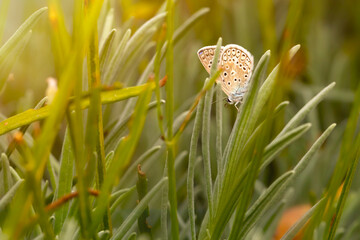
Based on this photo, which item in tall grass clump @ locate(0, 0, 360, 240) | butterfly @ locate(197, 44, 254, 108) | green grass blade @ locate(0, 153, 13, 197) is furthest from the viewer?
butterfly @ locate(197, 44, 254, 108)

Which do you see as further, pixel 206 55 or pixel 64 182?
pixel 206 55

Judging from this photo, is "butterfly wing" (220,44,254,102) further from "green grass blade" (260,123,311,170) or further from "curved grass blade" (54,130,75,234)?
"curved grass blade" (54,130,75,234)

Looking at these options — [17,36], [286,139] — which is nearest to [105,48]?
[17,36]

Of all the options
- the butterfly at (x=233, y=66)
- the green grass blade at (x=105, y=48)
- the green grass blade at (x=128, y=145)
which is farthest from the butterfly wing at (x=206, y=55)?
the green grass blade at (x=128, y=145)

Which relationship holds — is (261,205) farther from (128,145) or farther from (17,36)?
(17,36)

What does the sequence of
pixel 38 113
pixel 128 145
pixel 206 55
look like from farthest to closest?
1. pixel 206 55
2. pixel 38 113
3. pixel 128 145

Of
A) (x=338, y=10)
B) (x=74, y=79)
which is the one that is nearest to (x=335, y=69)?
(x=338, y=10)

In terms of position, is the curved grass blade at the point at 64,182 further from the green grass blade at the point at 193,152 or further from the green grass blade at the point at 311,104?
the green grass blade at the point at 311,104

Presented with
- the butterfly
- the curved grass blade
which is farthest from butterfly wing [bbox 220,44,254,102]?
the curved grass blade
